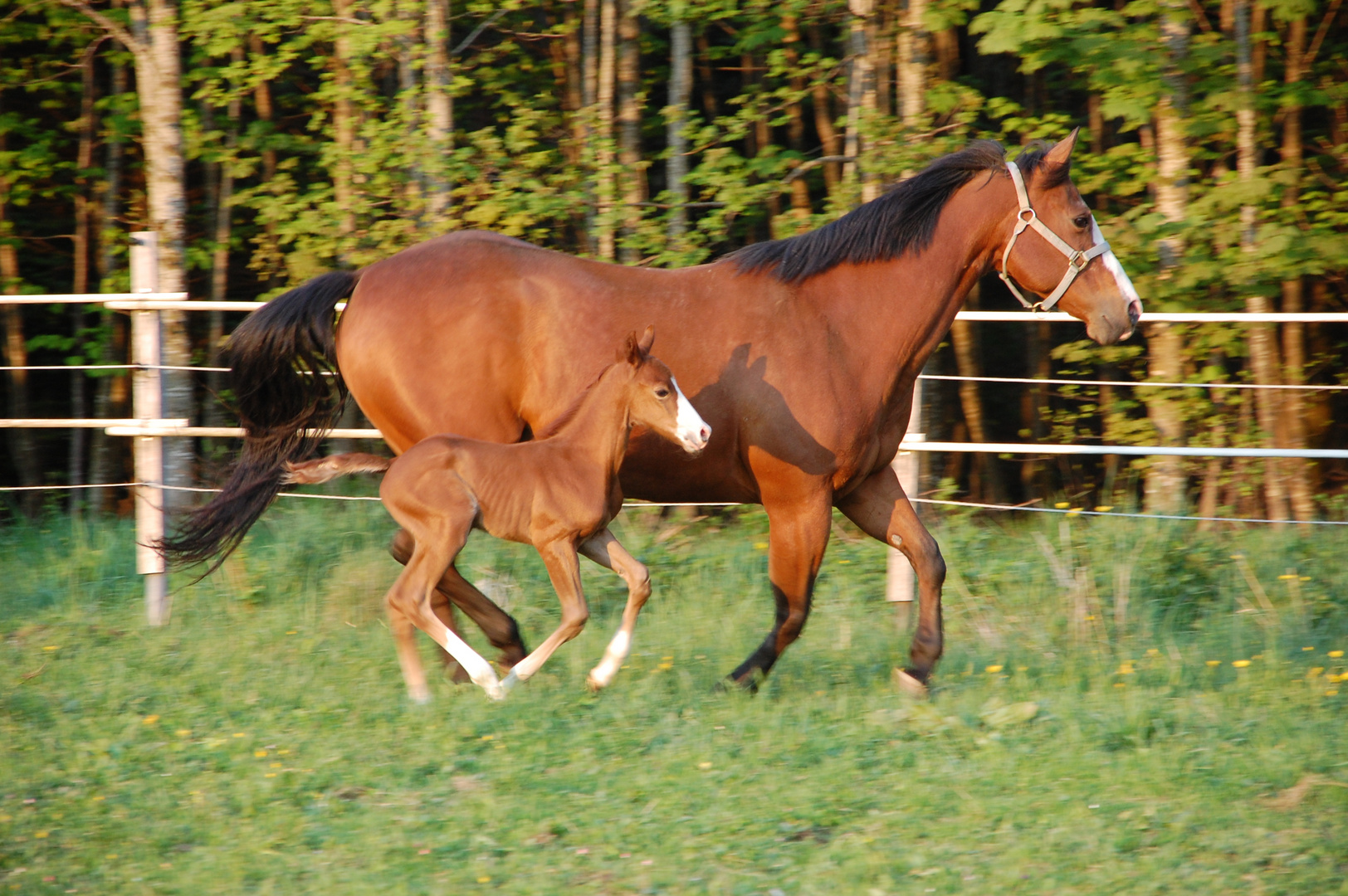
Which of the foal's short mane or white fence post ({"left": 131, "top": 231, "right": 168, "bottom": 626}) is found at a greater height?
the foal's short mane

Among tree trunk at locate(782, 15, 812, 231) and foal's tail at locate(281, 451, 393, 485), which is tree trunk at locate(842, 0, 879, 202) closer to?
tree trunk at locate(782, 15, 812, 231)

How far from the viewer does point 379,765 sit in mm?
3744

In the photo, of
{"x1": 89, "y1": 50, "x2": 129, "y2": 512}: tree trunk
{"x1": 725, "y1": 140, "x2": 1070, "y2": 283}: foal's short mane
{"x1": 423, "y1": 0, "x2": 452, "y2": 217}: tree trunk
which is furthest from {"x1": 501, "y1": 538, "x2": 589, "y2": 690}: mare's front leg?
{"x1": 89, "y1": 50, "x2": 129, "y2": 512}: tree trunk

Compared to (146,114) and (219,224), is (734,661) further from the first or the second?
(219,224)

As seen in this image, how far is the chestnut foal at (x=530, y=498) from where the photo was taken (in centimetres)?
416

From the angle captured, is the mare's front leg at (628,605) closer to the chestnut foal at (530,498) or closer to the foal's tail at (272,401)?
the chestnut foal at (530,498)

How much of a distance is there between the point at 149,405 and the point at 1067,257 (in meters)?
4.13

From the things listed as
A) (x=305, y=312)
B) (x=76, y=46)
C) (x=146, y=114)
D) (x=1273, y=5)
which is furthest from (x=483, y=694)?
(x=76, y=46)

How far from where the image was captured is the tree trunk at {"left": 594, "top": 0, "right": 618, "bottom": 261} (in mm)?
7336

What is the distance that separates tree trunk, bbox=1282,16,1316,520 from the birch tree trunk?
24.5 inches

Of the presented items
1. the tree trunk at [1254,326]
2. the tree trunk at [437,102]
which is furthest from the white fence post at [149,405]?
the tree trunk at [1254,326]

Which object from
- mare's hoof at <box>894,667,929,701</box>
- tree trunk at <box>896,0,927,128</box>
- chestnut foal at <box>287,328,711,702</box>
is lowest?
mare's hoof at <box>894,667,929,701</box>

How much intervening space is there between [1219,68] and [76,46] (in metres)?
7.64

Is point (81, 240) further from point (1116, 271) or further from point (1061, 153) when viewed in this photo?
point (1116, 271)
